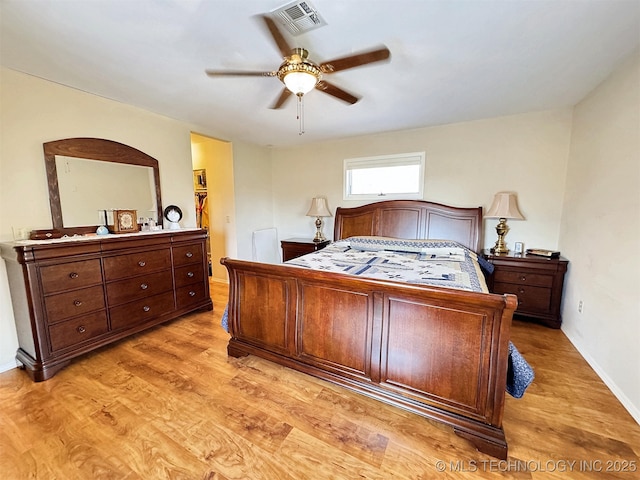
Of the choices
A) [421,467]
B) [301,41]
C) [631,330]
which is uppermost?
[301,41]

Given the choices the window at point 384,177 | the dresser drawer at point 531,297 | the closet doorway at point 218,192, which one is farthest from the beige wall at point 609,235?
the closet doorway at point 218,192

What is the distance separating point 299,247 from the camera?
419 cm

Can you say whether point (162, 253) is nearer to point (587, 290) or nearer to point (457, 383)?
point (457, 383)

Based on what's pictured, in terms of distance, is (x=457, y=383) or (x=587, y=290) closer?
(x=457, y=383)

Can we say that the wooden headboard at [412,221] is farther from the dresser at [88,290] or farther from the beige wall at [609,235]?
the dresser at [88,290]

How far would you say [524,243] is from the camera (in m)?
3.20

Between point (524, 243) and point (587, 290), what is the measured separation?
0.97 metres

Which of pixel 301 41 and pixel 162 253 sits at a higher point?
pixel 301 41

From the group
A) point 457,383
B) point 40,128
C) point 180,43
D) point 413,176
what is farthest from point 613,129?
point 40,128

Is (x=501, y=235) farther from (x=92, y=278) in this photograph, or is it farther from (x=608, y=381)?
(x=92, y=278)

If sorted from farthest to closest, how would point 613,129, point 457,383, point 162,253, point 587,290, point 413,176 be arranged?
point 413,176, point 162,253, point 587,290, point 613,129, point 457,383

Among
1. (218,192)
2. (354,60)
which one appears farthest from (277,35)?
(218,192)

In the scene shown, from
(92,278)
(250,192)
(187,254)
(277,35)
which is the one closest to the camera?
(277,35)

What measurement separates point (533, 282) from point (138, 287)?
4.09 m
